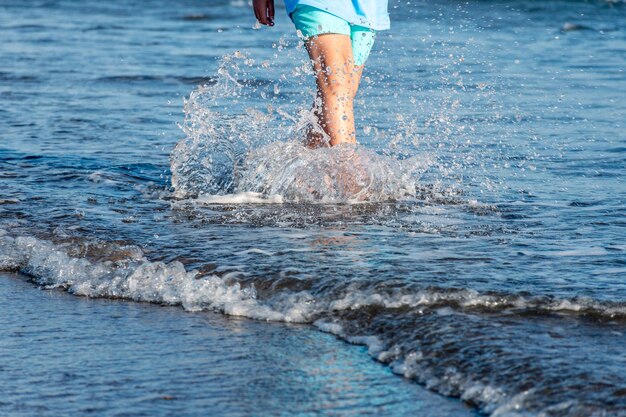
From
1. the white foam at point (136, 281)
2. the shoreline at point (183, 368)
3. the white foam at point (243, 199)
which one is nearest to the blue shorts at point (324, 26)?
the white foam at point (243, 199)

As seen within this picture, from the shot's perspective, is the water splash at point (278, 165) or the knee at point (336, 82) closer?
the knee at point (336, 82)

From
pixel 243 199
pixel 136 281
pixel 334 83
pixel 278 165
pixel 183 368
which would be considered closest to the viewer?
pixel 183 368

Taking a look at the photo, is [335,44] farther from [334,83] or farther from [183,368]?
[183,368]

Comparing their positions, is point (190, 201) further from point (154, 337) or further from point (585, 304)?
point (585, 304)

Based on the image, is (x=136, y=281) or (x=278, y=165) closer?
(x=136, y=281)

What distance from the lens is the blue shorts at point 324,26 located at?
503cm

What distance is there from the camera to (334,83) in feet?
16.8

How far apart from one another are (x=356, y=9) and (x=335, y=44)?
206 millimetres

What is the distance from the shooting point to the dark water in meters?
3.39

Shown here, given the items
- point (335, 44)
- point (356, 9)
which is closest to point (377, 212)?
point (335, 44)

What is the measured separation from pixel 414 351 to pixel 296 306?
588 mm

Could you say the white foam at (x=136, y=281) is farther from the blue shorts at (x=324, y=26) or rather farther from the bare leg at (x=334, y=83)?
the blue shorts at (x=324, y=26)

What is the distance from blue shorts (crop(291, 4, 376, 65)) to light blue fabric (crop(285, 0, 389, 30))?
0.09ft

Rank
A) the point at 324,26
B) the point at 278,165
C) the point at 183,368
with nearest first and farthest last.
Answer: the point at 183,368, the point at 324,26, the point at 278,165
